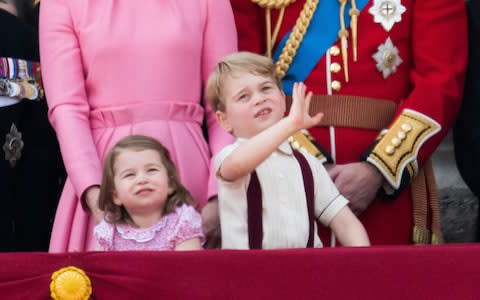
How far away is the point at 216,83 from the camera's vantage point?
2.87 metres

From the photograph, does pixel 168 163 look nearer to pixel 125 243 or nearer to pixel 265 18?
pixel 125 243

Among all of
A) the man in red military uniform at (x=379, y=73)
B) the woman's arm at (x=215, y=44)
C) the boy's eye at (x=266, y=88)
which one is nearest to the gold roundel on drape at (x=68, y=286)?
the boy's eye at (x=266, y=88)

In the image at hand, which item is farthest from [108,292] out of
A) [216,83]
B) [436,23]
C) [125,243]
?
[436,23]

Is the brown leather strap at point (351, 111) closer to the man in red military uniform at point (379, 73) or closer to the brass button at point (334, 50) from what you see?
the man in red military uniform at point (379, 73)

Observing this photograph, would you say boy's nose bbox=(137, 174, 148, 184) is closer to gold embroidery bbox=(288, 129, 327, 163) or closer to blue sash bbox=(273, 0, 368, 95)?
gold embroidery bbox=(288, 129, 327, 163)

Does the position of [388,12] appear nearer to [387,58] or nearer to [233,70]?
[387,58]

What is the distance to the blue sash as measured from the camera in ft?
11.0

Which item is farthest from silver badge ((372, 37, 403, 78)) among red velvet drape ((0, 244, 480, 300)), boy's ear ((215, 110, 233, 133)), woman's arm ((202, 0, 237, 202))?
red velvet drape ((0, 244, 480, 300))

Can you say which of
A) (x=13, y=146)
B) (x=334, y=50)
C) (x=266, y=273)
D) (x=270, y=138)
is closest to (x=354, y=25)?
(x=334, y=50)

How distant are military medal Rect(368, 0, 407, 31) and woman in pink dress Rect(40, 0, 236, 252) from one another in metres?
0.48

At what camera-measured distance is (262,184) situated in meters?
2.81

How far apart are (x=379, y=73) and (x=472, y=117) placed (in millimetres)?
303

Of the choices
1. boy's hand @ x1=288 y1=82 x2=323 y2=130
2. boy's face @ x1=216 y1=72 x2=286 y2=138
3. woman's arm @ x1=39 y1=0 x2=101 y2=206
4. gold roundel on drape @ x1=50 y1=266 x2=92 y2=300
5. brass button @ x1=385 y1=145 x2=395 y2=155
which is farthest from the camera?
brass button @ x1=385 y1=145 x2=395 y2=155

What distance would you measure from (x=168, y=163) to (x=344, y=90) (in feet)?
2.28
